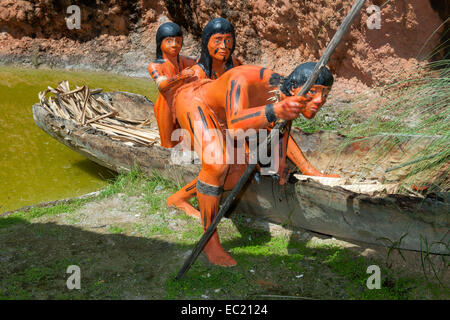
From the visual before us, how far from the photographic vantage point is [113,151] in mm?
4852

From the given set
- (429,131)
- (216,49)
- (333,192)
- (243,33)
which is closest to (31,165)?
(216,49)

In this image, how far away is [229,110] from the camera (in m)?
3.12

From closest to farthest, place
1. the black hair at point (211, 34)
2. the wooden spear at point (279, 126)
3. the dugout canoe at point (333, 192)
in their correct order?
the wooden spear at point (279, 126) → the dugout canoe at point (333, 192) → the black hair at point (211, 34)

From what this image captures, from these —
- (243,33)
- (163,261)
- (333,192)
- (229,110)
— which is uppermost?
(243,33)

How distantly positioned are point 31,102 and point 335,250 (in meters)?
6.35

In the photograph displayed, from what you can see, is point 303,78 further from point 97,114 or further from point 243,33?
point 243,33

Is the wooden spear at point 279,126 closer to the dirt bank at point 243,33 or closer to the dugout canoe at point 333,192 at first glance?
the dugout canoe at point 333,192

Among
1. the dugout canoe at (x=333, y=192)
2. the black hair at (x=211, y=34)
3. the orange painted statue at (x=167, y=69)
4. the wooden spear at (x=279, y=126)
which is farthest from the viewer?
the orange painted statue at (x=167, y=69)

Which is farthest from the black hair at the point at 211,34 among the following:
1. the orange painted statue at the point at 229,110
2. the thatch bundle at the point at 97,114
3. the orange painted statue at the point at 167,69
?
the thatch bundle at the point at 97,114

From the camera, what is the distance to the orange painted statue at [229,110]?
9.50 ft

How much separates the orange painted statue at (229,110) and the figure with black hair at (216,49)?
30 centimetres

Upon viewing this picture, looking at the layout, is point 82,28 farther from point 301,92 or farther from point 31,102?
point 301,92

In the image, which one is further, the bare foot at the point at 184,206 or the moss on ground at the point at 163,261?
the bare foot at the point at 184,206

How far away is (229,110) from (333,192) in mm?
969
